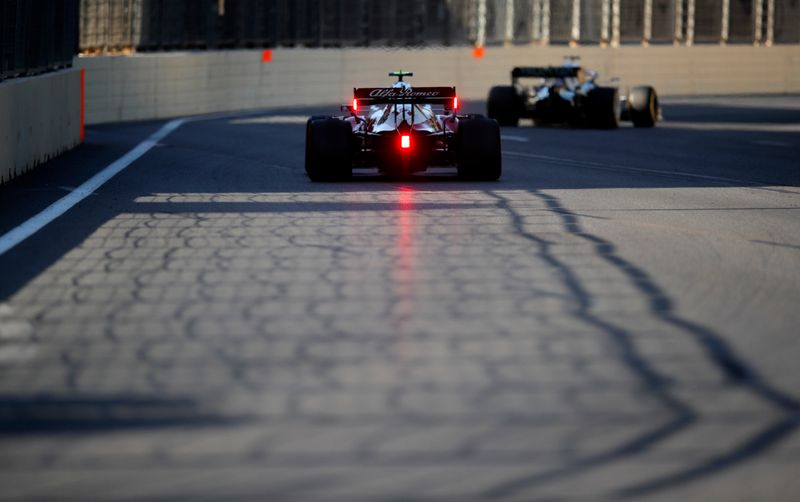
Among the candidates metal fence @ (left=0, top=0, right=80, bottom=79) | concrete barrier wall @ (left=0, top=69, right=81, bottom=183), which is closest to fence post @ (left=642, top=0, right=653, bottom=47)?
metal fence @ (left=0, top=0, right=80, bottom=79)

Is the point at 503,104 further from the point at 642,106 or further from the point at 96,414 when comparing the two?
the point at 96,414

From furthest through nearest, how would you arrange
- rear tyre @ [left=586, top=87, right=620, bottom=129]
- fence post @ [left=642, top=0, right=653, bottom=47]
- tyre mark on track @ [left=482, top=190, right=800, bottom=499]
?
fence post @ [left=642, top=0, right=653, bottom=47]
rear tyre @ [left=586, top=87, right=620, bottom=129]
tyre mark on track @ [left=482, top=190, right=800, bottom=499]

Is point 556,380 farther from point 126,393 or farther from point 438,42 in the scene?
point 438,42

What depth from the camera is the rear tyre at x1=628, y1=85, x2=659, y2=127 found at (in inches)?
1204

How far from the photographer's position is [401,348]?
7.99m

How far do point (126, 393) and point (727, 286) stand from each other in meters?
4.34

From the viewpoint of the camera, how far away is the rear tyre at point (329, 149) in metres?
17.8

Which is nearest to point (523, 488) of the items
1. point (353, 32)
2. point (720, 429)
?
point (720, 429)

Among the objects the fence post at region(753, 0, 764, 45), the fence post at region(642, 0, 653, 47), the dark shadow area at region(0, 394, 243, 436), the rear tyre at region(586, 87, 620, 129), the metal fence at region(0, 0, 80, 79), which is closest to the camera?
the dark shadow area at region(0, 394, 243, 436)

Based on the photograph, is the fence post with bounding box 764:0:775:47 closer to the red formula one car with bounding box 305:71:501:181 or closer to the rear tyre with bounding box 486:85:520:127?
the rear tyre with bounding box 486:85:520:127

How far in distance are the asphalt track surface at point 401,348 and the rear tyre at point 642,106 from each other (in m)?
14.5

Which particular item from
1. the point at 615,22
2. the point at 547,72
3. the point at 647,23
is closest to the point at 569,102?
the point at 547,72

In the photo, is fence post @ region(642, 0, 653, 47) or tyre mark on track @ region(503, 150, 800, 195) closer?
tyre mark on track @ region(503, 150, 800, 195)

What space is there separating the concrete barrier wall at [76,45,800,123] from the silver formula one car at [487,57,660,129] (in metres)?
7.43
